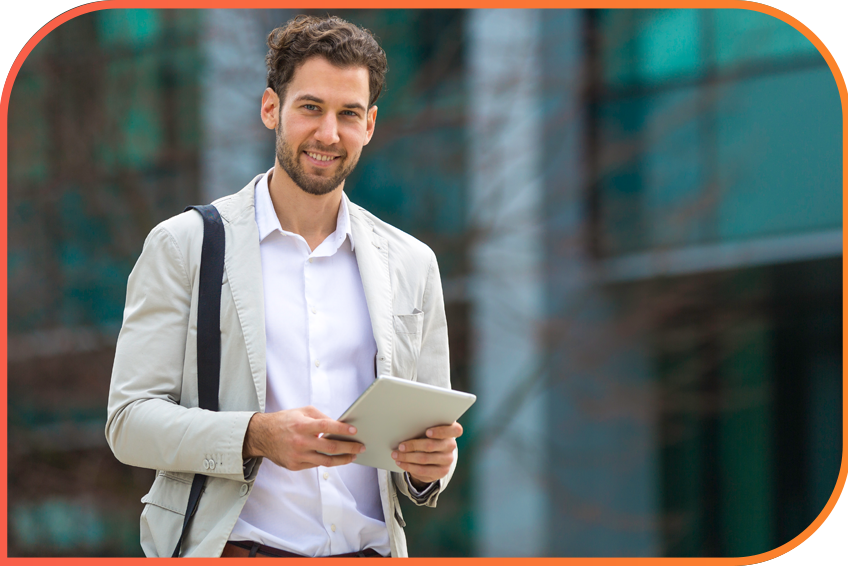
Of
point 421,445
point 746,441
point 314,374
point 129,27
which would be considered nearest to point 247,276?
point 314,374

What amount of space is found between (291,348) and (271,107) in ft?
2.64

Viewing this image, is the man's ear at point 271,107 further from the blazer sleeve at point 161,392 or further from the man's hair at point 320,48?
the blazer sleeve at point 161,392

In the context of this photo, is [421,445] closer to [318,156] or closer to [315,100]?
[318,156]

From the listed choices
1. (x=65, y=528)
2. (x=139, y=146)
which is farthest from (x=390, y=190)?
(x=65, y=528)

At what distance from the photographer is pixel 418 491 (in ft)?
9.85

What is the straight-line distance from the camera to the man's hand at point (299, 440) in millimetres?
2482

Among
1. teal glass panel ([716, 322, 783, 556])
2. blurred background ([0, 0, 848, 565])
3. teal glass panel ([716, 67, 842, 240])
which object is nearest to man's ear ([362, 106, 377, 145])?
blurred background ([0, 0, 848, 565])

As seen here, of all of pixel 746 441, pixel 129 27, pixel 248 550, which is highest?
pixel 129 27

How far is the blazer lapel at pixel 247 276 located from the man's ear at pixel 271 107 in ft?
1.00

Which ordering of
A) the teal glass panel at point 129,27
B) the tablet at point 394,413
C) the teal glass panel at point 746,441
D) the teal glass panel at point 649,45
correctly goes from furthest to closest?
the teal glass panel at point 746,441
the teal glass panel at point 649,45
the teal glass panel at point 129,27
the tablet at point 394,413

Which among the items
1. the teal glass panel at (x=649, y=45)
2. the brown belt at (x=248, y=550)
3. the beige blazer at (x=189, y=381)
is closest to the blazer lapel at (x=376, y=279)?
the beige blazer at (x=189, y=381)

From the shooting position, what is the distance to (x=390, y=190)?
352 inches

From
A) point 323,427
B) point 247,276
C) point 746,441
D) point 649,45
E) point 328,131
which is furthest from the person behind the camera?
point 746,441

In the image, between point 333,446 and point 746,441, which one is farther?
point 746,441
